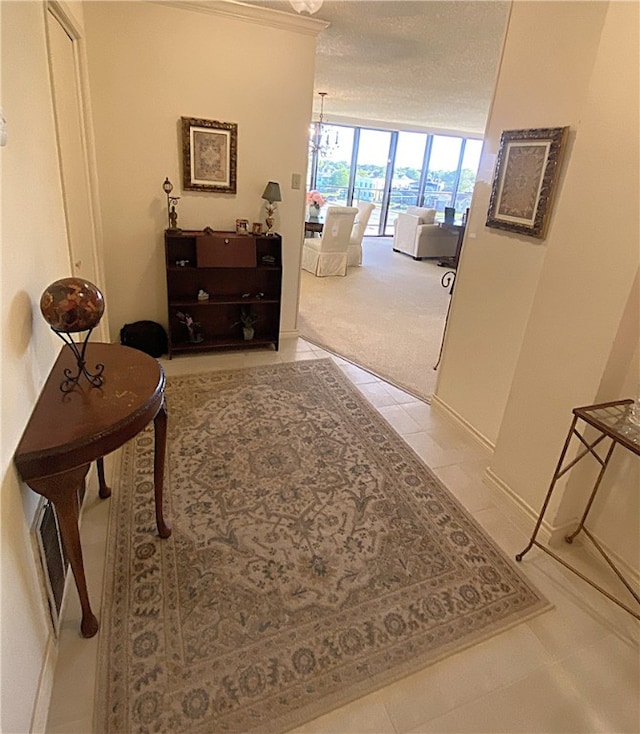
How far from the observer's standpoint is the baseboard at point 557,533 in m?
1.83

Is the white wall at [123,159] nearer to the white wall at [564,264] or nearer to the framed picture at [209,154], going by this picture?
the framed picture at [209,154]

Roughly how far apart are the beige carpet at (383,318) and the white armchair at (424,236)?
767 mm

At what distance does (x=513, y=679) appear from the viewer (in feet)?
4.75

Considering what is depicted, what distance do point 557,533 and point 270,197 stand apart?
287 cm

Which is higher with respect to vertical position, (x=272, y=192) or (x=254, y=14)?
(x=254, y=14)

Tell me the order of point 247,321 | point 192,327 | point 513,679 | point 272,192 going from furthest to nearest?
point 247,321, point 192,327, point 272,192, point 513,679

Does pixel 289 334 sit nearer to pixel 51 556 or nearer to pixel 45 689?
pixel 51 556

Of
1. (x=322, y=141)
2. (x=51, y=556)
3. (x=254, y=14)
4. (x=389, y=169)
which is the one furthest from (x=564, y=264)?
(x=389, y=169)

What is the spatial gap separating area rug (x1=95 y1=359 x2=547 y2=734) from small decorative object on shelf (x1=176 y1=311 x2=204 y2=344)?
1.09 metres

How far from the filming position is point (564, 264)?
185 centimetres

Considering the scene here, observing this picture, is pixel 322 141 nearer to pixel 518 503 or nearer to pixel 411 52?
pixel 411 52

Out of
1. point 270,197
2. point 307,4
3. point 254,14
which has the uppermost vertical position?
point 254,14

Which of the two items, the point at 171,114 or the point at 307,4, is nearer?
the point at 307,4

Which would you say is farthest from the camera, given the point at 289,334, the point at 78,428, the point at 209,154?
the point at 289,334
